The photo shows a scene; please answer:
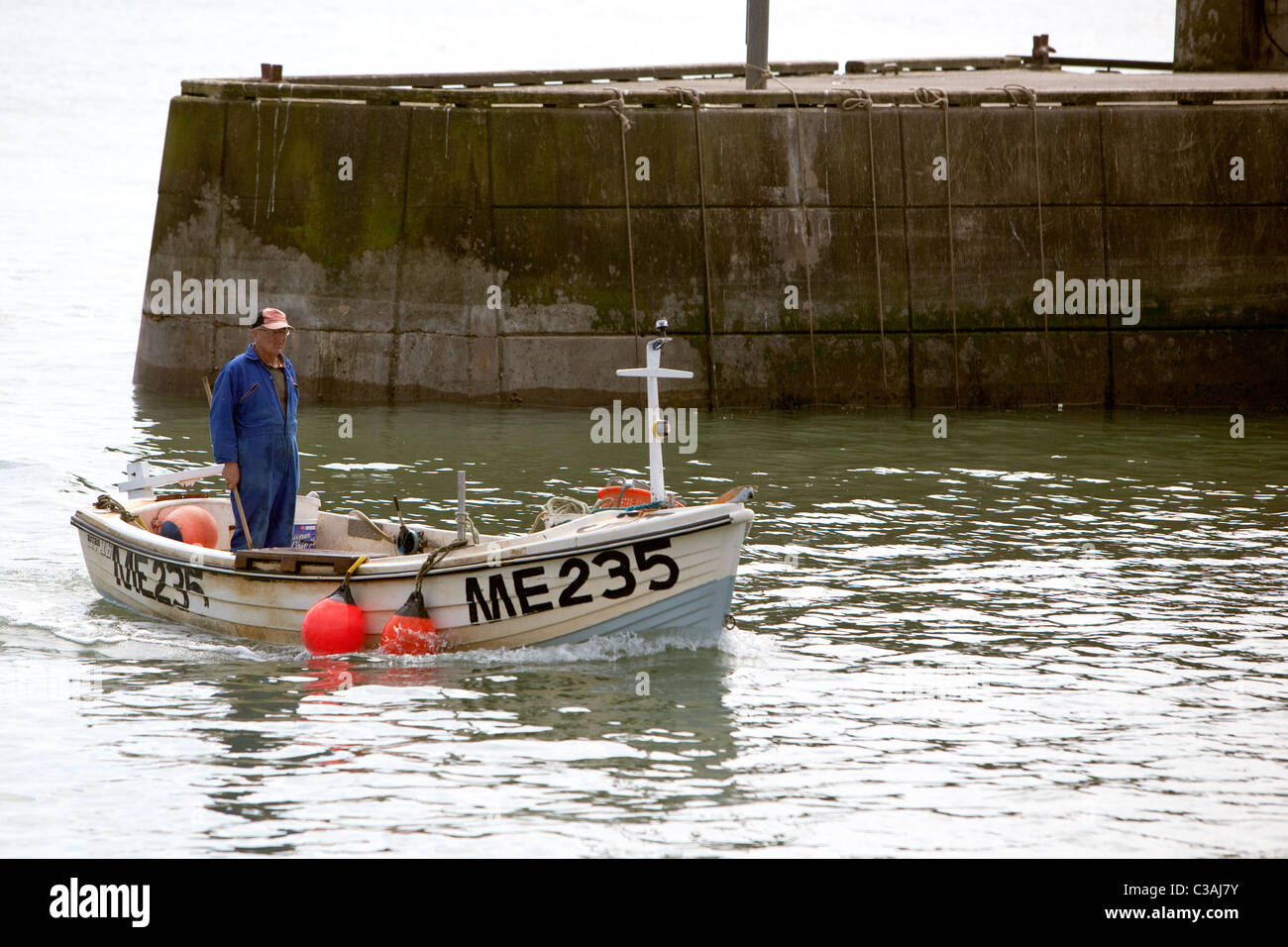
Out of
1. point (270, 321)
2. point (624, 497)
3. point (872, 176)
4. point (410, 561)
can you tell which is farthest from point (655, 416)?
point (872, 176)

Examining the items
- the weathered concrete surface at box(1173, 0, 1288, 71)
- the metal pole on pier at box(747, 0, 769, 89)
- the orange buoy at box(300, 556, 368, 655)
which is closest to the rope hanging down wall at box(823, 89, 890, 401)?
the metal pole on pier at box(747, 0, 769, 89)

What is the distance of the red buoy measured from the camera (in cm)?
959

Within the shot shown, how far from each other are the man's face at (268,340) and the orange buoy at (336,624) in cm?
155

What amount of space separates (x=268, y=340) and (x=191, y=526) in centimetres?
180

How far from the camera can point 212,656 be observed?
10.1m

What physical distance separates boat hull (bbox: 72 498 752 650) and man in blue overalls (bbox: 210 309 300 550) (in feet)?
1.56

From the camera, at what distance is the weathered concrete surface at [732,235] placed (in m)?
18.4

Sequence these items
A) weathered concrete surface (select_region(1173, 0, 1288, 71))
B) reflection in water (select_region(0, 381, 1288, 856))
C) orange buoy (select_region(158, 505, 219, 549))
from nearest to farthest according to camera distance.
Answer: reflection in water (select_region(0, 381, 1288, 856)) → orange buoy (select_region(158, 505, 219, 549)) → weathered concrete surface (select_region(1173, 0, 1288, 71))

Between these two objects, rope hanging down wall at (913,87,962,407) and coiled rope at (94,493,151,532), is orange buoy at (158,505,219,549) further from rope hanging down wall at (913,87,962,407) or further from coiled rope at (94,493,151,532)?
rope hanging down wall at (913,87,962,407)

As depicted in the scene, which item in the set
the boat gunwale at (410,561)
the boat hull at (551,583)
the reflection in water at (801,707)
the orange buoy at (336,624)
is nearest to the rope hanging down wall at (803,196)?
the reflection in water at (801,707)

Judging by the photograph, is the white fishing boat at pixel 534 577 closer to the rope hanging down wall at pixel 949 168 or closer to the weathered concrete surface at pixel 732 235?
the weathered concrete surface at pixel 732 235

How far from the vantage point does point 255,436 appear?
10305mm

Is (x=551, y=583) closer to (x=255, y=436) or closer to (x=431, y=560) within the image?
(x=431, y=560)
